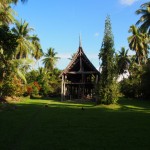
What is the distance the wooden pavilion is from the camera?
3528 centimetres

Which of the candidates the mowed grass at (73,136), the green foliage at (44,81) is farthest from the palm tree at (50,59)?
the mowed grass at (73,136)

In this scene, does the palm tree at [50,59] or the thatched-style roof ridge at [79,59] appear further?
the palm tree at [50,59]

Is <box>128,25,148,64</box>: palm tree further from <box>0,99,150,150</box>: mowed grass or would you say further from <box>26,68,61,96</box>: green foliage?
<box>0,99,150,150</box>: mowed grass

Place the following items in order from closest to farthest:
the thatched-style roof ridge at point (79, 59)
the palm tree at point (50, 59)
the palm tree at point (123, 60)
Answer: the thatched-style roof ridge at point (79, 59) < the palm tree at point (123, 60) < the palm tree at point (50, 59)

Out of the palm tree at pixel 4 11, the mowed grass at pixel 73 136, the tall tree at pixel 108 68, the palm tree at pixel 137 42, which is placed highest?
the palm tree at pixel 137 42

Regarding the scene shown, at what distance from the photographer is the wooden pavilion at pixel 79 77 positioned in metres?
35.3

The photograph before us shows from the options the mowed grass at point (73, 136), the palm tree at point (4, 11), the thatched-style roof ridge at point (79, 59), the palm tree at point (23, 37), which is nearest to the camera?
the mowed grass at point (73, 136)

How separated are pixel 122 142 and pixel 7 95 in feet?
80.2

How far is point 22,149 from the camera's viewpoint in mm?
8406

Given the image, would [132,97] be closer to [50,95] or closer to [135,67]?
[135,67]

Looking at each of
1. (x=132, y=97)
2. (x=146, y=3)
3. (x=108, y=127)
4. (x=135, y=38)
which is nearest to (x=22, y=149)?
(x=108, y=127)

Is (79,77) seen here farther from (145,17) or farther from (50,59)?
(50,59)

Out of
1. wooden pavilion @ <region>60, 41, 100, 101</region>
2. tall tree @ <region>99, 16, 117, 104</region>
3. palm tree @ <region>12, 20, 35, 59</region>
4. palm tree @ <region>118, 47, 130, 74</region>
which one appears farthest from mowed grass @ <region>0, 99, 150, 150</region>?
palm tree @ <region>118, 47, 130, 74</region>

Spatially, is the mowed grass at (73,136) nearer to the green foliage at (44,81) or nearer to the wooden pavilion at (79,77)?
the wooden pavilion at (79,77)
